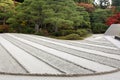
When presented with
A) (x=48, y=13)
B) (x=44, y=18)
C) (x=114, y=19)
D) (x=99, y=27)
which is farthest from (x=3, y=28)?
(x=114, y=19)

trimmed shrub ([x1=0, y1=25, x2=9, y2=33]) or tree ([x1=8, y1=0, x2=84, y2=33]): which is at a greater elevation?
tree ([x1=8, y1=0, x2=84, y2=33])

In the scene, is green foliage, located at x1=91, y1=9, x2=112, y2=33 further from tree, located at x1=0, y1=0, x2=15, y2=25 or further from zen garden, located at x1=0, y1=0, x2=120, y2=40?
tree, located at x1=0, y1=0, x2=15, y2=25

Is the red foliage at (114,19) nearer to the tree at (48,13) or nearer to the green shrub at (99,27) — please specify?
the green shrub at (99,27)

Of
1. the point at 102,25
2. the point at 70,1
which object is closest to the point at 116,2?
the point at 102,25

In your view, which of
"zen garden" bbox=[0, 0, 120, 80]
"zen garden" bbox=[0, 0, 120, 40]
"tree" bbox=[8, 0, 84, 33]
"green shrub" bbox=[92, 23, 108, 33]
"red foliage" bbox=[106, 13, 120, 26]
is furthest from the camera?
"green shrub" bbox=[92, 23, 108, 33]

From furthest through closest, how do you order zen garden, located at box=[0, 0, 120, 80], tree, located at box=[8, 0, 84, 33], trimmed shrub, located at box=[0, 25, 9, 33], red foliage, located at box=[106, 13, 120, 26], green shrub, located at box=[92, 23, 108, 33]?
green shrub, located at box=[92, 23, 108, 33], red foliage, located at box=[106, 13, 120, 26], trimmed shrub, located at box=[0, 25, 9, 33], tree, located at box=[8, 0, 84, 33], zen garden, located at box=[0, 0, 120, 80]

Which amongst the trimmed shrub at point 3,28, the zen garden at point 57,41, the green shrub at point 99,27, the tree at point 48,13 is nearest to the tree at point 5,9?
the zen garden at point 57,41

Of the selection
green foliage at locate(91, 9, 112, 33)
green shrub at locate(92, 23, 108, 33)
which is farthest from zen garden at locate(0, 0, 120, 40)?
green foliage at locate(91, 9, 112, 33)

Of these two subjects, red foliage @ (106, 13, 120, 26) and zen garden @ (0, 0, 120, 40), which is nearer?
zen garden @ (0, 0, 120, 40)

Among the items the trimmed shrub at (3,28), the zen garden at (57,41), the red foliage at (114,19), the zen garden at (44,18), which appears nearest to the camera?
the zen garden at (57,41)

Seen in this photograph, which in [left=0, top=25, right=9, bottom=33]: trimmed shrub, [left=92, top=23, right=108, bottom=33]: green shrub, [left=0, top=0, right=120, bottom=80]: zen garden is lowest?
[left=92, top=23, right=108, bottom=33]: green shrub

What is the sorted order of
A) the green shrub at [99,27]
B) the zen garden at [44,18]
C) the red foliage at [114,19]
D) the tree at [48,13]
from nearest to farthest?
1. the tree at [48,13]
2. the zen garden at [44,18]
3. the red foliage at [114,19]
4. the green shrub at [99,27]

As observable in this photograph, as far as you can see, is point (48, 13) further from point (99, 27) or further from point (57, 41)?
point (99, 27)

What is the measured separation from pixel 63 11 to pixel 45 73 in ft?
53.2
